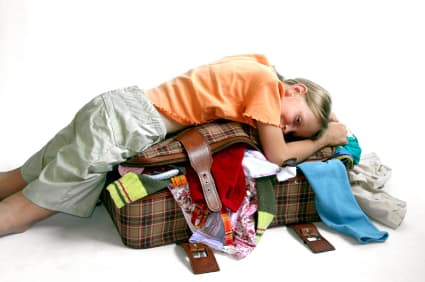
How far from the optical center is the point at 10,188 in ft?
6.64

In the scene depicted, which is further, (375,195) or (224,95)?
(375,195)

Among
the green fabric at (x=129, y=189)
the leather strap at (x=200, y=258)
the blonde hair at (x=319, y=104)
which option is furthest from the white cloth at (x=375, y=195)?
the green fabric at (x=129, y=189)

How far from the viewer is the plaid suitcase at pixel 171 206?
178 centimetres

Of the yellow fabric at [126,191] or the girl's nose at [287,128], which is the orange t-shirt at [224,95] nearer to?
the girl's nose at [287,128]

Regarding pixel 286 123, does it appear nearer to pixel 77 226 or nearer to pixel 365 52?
pixel 77 226

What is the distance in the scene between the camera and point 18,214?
1816 millimetres

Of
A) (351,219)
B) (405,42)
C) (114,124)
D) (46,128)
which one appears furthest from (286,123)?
(405,42)

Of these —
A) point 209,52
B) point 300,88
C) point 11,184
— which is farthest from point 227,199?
point 209,52

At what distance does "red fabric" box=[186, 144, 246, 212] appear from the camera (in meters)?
1.82

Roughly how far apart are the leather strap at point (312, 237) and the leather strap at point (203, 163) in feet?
1.07

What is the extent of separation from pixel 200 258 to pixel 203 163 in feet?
1.01

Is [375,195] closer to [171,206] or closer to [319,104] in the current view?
[319,104]

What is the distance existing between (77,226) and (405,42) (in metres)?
2.28

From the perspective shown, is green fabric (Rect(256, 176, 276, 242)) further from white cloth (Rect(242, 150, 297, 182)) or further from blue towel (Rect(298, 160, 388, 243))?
blue towel (Rect(298, 160, 388, 243))
